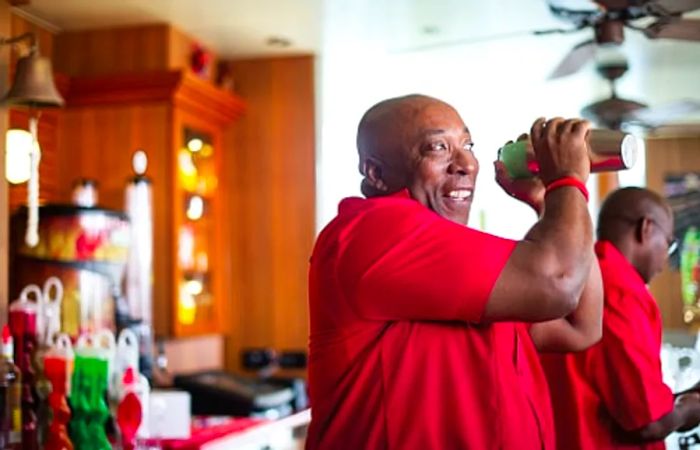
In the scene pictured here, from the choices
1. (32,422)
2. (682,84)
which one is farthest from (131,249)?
(682,84)

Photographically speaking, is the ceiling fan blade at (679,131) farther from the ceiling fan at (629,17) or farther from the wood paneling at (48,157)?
the wood paneling at (48,157)

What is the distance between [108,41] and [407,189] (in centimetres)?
409

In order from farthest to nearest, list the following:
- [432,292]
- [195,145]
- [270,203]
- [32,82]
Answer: [270,203] < [195,145] < [32,82] < [432,292]

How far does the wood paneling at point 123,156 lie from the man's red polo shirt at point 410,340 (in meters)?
3.75

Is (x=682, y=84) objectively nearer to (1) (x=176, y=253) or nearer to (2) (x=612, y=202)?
(1) (x=176, y=253)

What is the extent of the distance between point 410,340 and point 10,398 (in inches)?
61.9

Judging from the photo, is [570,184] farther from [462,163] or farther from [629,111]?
[629,111]

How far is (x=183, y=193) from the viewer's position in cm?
497

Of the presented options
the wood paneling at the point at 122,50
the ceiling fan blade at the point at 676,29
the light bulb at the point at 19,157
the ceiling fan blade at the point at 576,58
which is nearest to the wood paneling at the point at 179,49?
the wood paneling at the point at 122,50

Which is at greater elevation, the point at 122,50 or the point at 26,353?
the point at 122,50

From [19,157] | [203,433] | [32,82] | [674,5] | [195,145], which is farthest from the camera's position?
[195,145]

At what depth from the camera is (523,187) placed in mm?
1507

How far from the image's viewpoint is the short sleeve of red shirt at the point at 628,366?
1.78m

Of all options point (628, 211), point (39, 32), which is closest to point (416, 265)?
point (628, 211)
